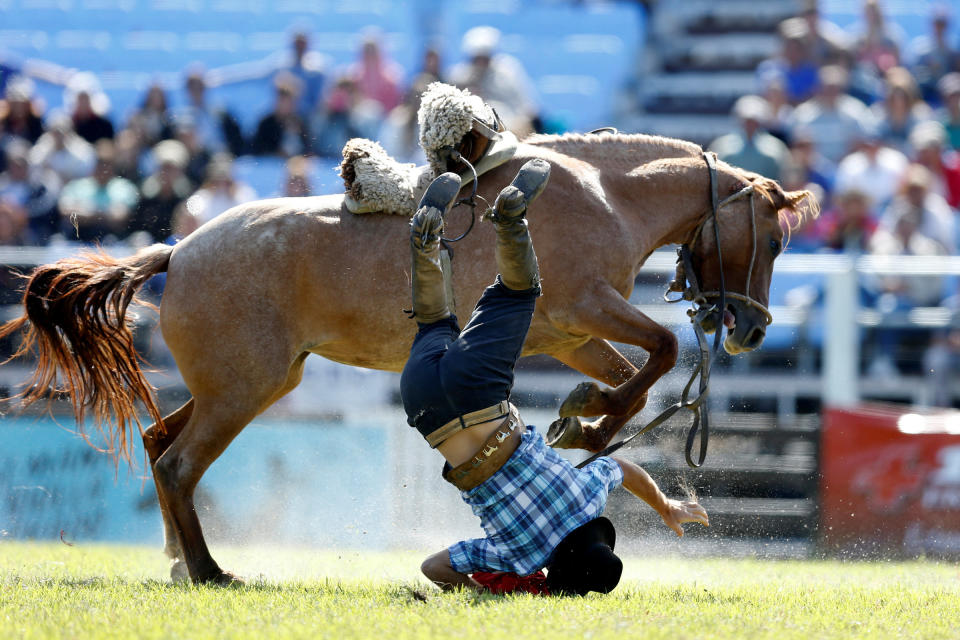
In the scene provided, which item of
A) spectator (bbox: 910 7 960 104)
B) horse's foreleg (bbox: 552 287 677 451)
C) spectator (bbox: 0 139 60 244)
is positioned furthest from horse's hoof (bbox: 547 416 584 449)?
spectator (bbox: 910 7 960 104)

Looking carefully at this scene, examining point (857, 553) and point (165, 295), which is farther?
point (857, 553)

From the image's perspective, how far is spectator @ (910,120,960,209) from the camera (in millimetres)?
10180

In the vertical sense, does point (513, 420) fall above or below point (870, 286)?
above

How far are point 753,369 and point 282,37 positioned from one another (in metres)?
8.26

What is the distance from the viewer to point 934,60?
478 inches

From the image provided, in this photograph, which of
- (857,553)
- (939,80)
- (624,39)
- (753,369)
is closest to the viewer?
(857,553)

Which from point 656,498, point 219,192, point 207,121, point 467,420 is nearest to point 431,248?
point 467,420

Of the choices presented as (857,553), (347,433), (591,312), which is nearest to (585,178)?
(591,312)

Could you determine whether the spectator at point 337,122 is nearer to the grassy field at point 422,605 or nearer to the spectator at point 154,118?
the spectator at point 154,118

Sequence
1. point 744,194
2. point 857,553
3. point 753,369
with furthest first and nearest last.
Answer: point 753,369
point 857,553
point 744,194

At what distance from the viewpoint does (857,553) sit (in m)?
7.72

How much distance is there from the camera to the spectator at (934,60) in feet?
39.7

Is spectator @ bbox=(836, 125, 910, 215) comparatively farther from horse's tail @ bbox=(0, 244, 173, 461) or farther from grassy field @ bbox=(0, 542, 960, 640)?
horse's tail @ bbox=(0, 244, 173, 461)

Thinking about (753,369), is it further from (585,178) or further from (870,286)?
(585,178)
